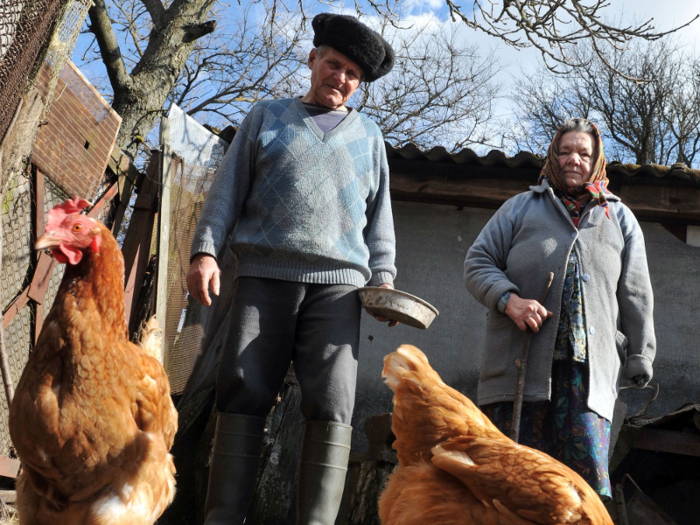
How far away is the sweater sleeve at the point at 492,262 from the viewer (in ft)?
10.7

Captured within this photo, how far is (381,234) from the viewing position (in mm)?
3137

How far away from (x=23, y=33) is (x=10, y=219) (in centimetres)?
109

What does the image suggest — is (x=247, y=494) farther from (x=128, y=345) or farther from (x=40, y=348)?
(x=40, y=348)

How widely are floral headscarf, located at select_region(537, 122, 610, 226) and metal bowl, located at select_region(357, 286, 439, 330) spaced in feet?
3.82

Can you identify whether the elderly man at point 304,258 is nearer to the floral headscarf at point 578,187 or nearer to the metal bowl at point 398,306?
the metal bowl at point 398,306

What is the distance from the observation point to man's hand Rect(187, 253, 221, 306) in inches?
107

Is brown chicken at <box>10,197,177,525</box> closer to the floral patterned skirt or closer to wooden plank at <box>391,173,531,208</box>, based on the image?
the floral patterned skirt

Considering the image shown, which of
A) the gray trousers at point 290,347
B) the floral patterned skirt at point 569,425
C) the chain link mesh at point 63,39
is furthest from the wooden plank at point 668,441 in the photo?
the chain link mesh at point 63,39

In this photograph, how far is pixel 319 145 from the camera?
9.71ft

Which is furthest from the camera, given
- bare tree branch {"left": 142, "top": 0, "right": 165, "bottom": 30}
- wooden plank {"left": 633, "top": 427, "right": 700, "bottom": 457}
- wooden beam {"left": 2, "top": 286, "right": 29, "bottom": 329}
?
bare tree branch {"left": 142, "top": 0, "right": 165, "bottom": 30}

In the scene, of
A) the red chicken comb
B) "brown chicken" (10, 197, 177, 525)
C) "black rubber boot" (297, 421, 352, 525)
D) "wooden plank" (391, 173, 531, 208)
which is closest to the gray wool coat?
"black rubber boot" (297, 421, 352, 525)

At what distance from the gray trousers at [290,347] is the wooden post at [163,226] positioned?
5.72 ft

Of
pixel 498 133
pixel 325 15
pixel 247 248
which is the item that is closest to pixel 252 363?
pixel 247 248

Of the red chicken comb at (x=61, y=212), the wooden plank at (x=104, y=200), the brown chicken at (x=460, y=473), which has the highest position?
the wooden plank at (x=104, y=200)
